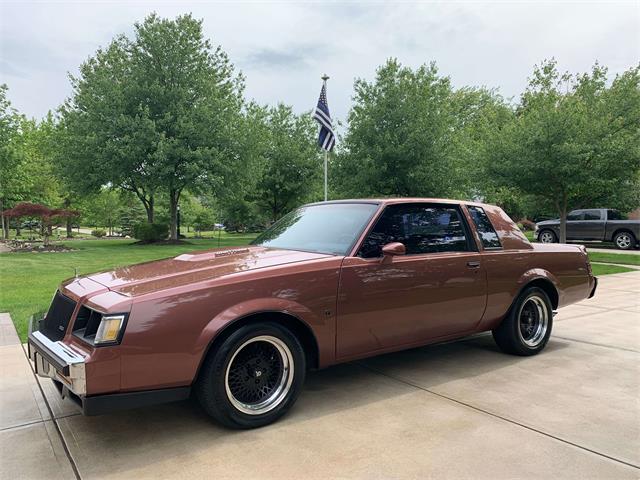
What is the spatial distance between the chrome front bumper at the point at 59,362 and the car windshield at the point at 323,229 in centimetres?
199

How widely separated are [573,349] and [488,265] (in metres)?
1.72

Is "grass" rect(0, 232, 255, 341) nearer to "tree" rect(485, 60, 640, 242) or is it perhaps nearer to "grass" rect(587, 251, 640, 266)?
"tree" rect(485, 60, 640, 242)

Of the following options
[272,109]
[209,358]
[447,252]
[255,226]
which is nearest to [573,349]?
[447,252]

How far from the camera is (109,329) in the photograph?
9.48 feet

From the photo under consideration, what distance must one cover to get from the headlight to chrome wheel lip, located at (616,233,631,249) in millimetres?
22904

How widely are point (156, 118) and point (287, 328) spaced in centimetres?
2161

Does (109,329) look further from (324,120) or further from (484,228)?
(324,120)

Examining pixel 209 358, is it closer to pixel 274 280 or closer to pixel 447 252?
pixel 274 280

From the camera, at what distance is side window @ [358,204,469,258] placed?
161 inches

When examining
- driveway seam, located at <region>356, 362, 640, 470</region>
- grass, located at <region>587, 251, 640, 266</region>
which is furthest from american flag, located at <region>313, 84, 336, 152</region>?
driveway seam, located at <region>356, 362, 640, 470</region>

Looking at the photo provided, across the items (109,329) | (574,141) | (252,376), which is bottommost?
(252,376)

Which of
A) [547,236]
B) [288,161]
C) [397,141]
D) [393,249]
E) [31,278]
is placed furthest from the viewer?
[288,161]

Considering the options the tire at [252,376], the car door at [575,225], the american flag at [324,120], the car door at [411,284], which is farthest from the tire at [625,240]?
the tire at [252,376]

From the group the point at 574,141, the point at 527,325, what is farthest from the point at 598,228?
the point at 527,325
